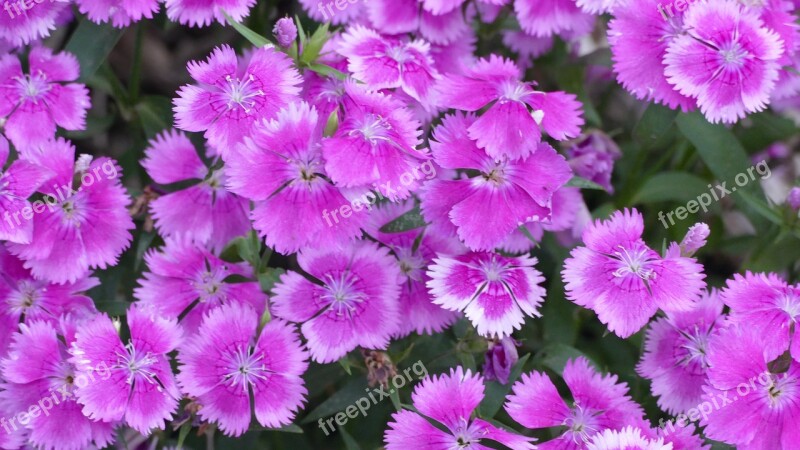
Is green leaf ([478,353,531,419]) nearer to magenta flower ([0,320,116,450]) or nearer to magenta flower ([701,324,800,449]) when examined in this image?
magenta flower ([701,324,800,449])

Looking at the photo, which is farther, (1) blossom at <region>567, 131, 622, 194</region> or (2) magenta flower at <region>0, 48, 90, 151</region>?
(1) blossom at <region>567, 131, 622, 194</region>

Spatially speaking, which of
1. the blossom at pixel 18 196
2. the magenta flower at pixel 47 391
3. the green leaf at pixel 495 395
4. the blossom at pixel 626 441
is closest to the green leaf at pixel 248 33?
the blossom at pixel 18 196

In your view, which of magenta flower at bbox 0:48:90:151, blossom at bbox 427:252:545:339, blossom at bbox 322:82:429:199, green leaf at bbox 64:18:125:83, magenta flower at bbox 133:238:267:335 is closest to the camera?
blossom at bbox 322:82:429:199

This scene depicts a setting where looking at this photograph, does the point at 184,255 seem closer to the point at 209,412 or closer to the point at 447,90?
the point at 209,412

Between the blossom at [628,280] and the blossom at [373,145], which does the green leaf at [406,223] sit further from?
the blossom at [628,280]

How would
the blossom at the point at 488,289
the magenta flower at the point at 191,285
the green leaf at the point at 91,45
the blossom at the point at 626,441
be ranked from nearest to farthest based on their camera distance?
the blossom at the point at 626,441
the blossom at the point at 488,289
the magenta flower at the point at 191,285
the green leaf at the point at 91,45

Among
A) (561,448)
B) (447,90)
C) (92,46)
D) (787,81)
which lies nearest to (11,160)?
(92,46)

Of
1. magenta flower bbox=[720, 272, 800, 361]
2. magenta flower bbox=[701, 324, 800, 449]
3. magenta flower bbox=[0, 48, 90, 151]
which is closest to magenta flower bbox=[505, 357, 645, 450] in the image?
magenta flower bbox=[701, 324, 800, 449]
